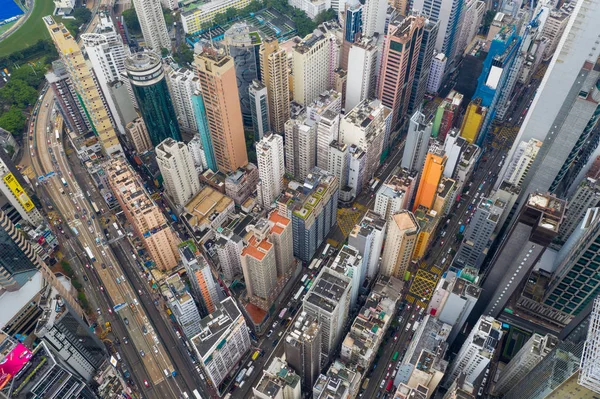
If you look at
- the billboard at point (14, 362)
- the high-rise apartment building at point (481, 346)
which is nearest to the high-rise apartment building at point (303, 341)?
the high-rise apartment building at point (481, 346)

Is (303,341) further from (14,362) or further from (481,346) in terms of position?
(14,362)

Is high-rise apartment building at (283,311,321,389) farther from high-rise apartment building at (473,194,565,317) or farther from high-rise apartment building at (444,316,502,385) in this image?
high-rise apartment building at (473,194,565,317)

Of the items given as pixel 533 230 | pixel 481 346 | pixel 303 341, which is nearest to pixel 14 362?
pixel 303 341

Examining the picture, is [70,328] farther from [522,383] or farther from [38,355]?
[522,383]

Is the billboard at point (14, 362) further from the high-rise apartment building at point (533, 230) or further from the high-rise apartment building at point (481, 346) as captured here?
the high-rise apartment building at point (533, 230)

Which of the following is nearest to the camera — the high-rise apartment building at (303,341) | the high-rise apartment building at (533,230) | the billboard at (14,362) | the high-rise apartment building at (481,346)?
the billboard at (14,362)

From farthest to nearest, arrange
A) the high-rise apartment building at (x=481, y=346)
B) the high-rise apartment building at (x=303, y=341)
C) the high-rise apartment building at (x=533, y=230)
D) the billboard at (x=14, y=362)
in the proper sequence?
the high-rise apartment building at (x=303, y=341) → the high-rise apartment building at (x=481, y=346) → the high-rise apartment building at (x=533, y=230) → the billboard at (x=14, y=362)

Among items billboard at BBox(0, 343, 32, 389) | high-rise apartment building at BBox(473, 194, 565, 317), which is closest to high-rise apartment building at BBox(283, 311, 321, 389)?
high-rise apartment building at BBox(473, 194, 565, 317)

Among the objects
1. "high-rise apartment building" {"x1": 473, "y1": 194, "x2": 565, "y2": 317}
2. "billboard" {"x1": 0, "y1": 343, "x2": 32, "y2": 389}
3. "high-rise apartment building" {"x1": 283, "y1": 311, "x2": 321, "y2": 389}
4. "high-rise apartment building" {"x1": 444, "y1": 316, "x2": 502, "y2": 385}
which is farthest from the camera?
"high-rise apartment building" {"x1": 283, "y1": 311, "x2": 321, "y2": 389}

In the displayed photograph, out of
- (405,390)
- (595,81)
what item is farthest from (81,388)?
(595,81)
